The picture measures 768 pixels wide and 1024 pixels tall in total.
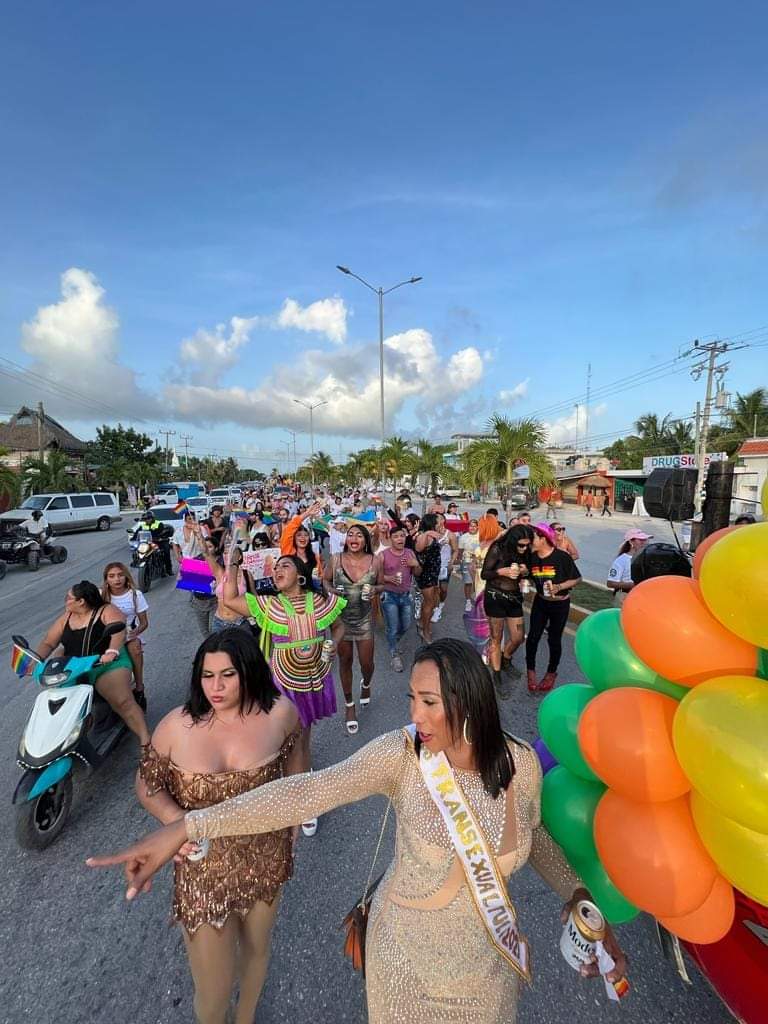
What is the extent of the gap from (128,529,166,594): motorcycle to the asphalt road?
6286 mm

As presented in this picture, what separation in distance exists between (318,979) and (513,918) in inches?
54.5

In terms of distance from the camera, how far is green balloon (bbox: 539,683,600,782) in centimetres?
174

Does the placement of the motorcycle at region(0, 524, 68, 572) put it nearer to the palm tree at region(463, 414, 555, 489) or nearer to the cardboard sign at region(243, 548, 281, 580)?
the cardboard sign at region(243, 548, 281, 580)

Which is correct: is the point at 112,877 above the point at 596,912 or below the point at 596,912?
below

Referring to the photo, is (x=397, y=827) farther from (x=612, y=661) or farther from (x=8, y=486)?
(x=8, y=486)

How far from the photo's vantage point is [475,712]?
51.2 inches

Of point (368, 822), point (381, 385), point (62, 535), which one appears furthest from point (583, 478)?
point (368, 822)

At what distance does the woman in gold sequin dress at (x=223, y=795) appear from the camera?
1.59m

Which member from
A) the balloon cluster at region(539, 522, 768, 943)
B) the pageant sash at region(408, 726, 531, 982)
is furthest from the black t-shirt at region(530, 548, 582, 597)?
the pageant sash at region(408, 726, 531, 982)

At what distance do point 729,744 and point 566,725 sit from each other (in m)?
0.69

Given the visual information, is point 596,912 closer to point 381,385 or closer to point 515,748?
point 515,748

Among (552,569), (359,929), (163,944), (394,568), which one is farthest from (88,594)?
(552,569)

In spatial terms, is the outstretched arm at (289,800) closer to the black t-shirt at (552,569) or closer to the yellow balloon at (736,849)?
the yellow balloon at (736,849)

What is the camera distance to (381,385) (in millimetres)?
20969
